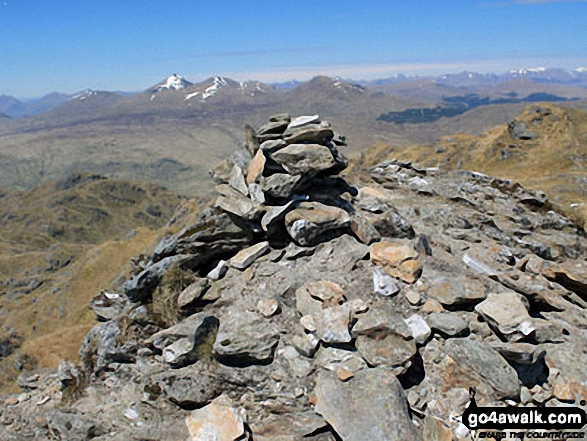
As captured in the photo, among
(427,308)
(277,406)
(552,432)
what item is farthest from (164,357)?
(552,432)

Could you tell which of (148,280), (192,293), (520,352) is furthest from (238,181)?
(520,352)

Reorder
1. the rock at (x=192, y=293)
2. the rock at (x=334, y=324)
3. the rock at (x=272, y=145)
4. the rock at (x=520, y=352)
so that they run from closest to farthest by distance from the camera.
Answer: the rock at (x=520, y=352) → the rock at (x=334, y=324) → the rock at (x=192, y=293) → the rock at (x=272, y=145)

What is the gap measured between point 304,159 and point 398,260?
4.70 metres

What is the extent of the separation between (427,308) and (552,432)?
381cm

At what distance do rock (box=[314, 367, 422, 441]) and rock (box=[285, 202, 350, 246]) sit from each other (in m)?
4.93

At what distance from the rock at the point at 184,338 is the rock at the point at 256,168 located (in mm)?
5317

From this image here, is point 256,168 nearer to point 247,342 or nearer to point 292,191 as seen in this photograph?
point 292,191

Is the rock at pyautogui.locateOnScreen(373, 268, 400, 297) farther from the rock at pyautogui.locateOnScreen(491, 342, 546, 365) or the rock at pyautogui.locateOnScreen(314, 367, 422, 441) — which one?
the rock at pyautogui.locateOnScreen(491, 342, 546, 365)

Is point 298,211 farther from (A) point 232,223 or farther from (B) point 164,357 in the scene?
(B) point 164,357

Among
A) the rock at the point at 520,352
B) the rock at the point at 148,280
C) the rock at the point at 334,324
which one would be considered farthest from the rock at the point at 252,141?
the rock at the point at 520,352

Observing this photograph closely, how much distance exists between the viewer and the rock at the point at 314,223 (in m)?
13.2

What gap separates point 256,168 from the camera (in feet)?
48.3

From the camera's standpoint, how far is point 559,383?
31.9ft

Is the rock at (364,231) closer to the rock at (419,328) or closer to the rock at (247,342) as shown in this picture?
the rock at (419,328)
